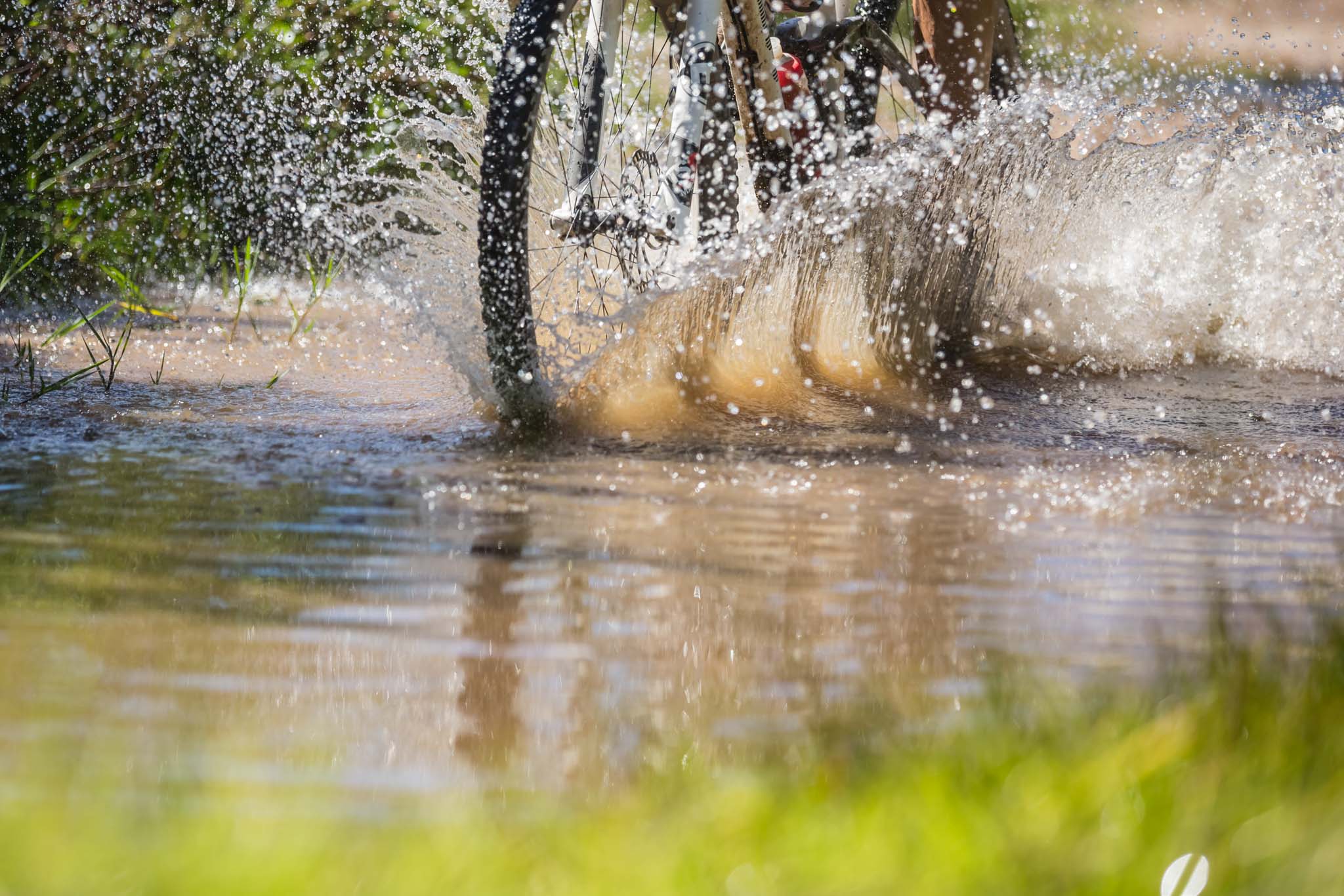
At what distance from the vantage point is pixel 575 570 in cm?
227

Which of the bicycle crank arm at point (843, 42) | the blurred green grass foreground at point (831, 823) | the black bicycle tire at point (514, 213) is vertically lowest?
the blurred green grass foreground at point (831, 823)

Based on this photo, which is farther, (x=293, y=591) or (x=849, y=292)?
(x=849, y=292)

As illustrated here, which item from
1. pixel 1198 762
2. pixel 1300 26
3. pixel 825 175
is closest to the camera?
pixel 1198 762

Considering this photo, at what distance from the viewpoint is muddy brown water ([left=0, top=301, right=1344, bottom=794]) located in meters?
1.62

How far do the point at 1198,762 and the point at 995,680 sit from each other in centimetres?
33

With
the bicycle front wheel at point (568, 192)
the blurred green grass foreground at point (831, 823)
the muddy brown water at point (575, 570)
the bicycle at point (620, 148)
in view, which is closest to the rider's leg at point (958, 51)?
the bicycle at point (620, 148)

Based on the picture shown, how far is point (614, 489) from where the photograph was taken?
9.28 ft

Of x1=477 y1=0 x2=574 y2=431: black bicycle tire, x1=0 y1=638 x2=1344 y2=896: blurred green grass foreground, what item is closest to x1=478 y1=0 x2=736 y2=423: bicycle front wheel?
x1=477 y1=0 x2=574 y2=431: black bicycle tire

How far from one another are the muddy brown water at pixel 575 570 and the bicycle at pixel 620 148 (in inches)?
13.7

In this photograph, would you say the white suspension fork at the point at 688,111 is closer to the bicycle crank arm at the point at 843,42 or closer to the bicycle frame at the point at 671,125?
the bicycle frame at the point at 671,125

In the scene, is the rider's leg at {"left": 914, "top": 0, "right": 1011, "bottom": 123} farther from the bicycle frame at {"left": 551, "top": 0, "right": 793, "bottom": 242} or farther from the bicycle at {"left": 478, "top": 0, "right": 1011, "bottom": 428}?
the bicycle frame at {"left": 551, "top": 0, "right": 793, "bottom": 242}

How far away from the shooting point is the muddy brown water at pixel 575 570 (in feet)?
5.33

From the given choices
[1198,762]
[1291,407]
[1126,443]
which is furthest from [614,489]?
[1291,407]

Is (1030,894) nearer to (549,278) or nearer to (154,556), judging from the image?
(154,556)
